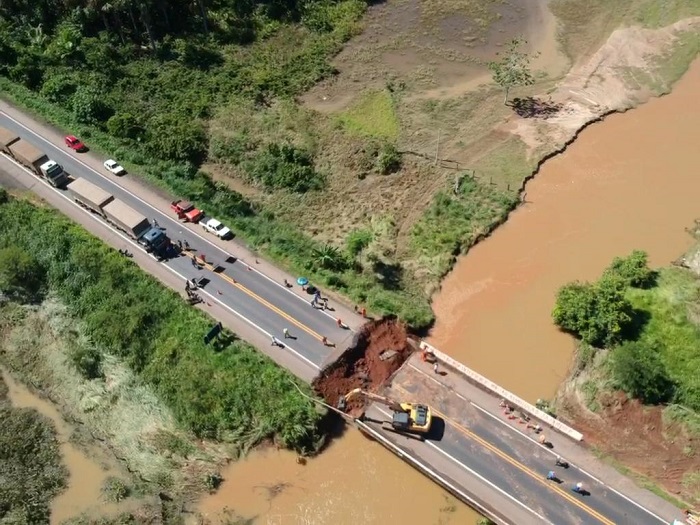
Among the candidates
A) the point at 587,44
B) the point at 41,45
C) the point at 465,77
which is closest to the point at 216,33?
the point at 41,45

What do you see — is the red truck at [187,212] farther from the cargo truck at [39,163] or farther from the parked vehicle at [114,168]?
the cargo truck at [39,163]

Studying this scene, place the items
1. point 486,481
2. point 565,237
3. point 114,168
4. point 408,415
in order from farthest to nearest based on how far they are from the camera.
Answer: point 114,168 → point 565,237 → point 408,415 → point 486,481

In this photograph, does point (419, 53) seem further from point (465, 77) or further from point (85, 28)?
point (85, 28)

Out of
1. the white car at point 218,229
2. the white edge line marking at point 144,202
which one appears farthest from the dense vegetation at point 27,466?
the white car at point 218,229

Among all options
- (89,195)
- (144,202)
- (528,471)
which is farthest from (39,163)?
(528,471)

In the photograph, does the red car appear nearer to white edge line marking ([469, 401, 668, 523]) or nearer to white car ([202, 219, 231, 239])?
white car ([202, 219, 231, 239])

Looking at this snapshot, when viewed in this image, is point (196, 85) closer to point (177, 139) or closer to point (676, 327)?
point (177, 139)

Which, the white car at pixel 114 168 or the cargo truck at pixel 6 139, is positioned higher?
the cargo truck at pixel 6 139
